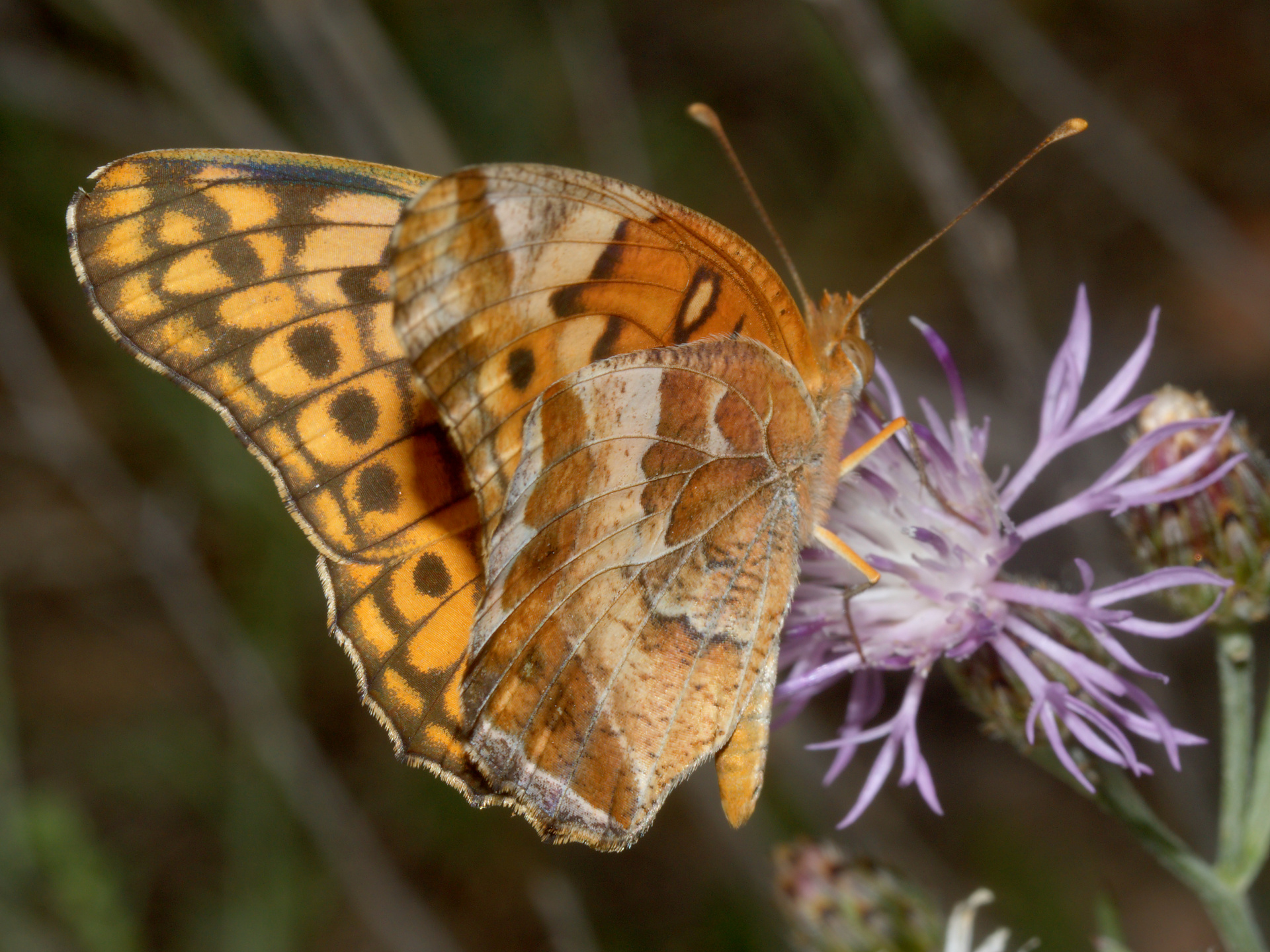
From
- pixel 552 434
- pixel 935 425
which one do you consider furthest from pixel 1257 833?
pixel 552 434

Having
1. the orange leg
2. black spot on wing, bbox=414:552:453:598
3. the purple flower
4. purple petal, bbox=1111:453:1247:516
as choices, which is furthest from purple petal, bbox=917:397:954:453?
black spot on wing, bbox=414:552:453:598

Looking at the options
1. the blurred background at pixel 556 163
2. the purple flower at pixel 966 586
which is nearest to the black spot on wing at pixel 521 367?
the purple flower at pixel 966 586

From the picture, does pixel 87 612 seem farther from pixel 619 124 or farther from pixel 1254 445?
pixel 1254 445

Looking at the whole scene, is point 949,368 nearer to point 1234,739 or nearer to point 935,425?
point 935,425

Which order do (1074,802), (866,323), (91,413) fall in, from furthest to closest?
(91,413), (1074,802), (866,323)

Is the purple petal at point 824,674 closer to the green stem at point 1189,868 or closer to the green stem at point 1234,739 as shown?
the green stem at point 1189,868

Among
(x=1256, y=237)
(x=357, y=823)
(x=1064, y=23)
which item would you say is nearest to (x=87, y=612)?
(x=357, y=823)
